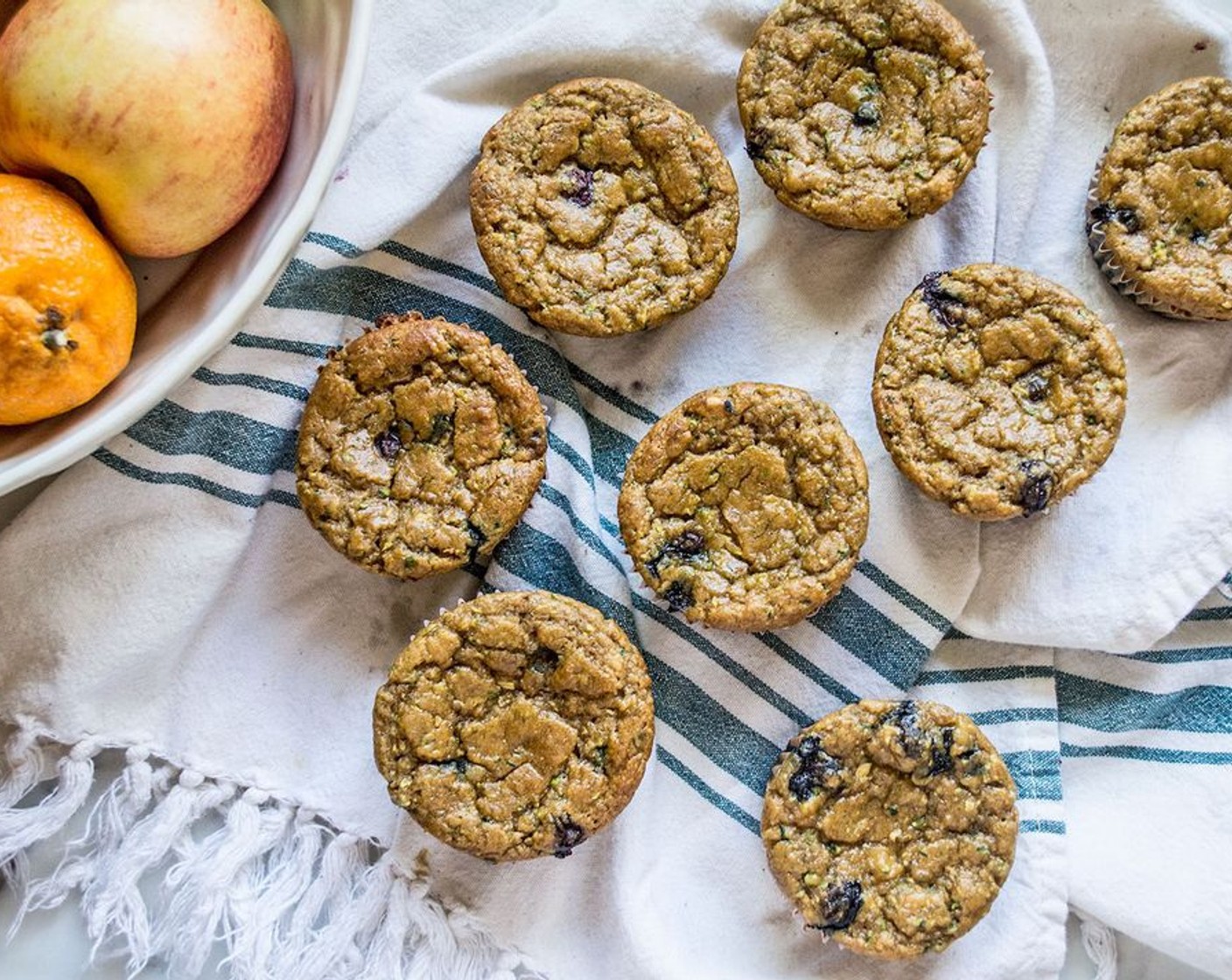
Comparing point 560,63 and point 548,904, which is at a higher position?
point 560,63

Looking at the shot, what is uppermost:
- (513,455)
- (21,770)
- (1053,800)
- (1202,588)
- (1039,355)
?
(1039,355)

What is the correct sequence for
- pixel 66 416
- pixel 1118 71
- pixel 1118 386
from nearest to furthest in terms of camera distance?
1. pixel 66 416
2. pixel 1118 386
3. pixel 1118 71

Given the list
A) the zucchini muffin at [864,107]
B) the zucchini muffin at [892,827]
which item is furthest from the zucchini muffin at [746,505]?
the zucchini muffin at [864,107]

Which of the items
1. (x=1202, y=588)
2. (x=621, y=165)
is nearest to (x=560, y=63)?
(x=621, y=165)

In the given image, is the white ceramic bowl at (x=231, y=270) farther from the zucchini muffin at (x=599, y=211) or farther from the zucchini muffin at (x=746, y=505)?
the zucchini muffin at (x=746, y=505)

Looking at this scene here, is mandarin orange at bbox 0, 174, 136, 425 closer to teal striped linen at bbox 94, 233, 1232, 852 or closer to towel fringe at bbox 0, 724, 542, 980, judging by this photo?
teal striped linen at bbox 94, 233, 1232, 852

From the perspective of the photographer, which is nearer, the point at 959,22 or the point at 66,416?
the point at 66,416

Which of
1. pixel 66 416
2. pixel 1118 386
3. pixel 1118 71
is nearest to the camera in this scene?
pixel 66 416

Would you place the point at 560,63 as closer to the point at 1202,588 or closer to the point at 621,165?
the point at 621,165
